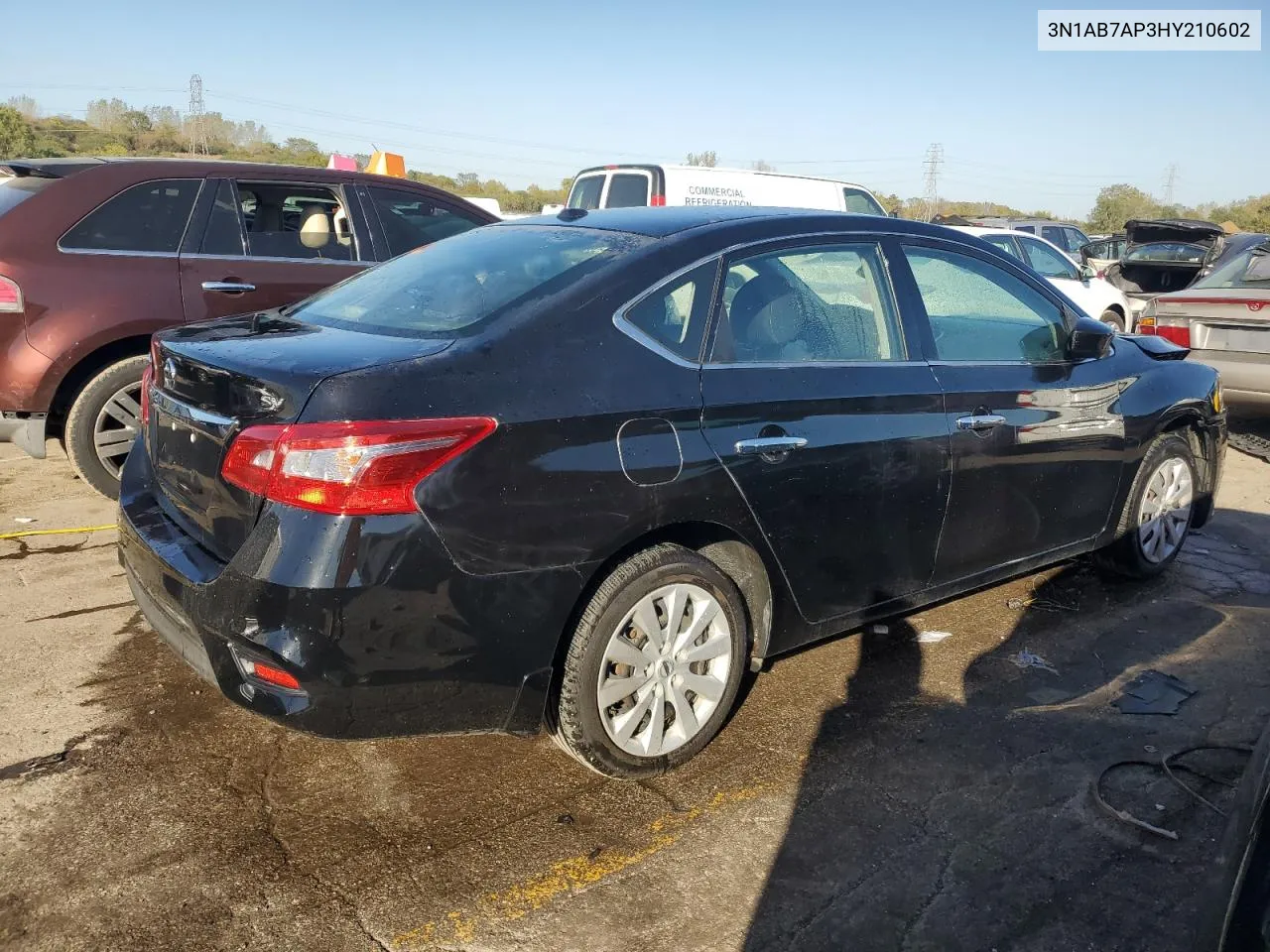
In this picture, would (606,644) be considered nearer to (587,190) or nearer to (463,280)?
(463,280)

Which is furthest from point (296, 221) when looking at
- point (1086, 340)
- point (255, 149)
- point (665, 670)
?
point (255, 149)

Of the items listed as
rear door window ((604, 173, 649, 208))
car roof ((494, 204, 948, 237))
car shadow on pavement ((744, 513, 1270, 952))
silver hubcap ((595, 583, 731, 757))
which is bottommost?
car shadow on pavement ((744, 513, 1270, 952))

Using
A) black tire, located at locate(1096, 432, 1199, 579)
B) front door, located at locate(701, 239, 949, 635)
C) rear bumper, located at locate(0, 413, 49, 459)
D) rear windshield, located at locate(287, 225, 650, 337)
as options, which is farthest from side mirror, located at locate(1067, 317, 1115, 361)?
rear bumper, located at locate(0, 413, 49, 459)

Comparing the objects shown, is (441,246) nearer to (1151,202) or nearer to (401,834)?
(401,834)

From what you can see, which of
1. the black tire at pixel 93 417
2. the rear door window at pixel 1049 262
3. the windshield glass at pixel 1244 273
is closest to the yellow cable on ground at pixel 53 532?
the black tire at pixel 93 417

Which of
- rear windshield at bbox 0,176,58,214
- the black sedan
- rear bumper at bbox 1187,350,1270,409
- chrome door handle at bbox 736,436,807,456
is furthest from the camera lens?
rear bumper at bbox 1187,350,1270,409

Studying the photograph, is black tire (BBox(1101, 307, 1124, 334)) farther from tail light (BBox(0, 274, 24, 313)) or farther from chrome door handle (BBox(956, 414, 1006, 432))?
tail light (BBox(0, 274, 24, 313))

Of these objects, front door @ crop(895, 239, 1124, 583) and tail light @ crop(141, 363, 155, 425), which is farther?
front door @ crop(895, 239, 1124, 583)

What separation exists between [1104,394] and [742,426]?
84.9 inches

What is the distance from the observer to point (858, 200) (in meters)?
13.5

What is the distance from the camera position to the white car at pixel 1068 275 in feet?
41.1

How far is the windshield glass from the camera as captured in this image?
315 inches

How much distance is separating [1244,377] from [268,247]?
6856mm

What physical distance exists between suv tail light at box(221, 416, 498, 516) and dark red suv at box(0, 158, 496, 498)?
130 inches
